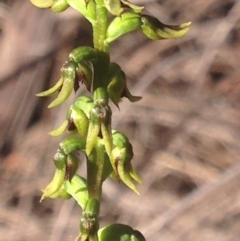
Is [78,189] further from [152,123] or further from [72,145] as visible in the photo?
[152,123]

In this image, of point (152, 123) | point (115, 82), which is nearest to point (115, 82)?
point (115, 82)

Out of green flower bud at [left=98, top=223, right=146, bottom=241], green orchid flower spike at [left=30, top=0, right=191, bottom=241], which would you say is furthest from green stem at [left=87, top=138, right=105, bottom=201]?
green flower bud at [left=98, top=223, right=146, bottom=241]

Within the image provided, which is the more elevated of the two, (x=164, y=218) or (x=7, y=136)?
(x=7, y=136)

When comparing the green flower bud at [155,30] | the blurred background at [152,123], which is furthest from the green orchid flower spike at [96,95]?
the blurred background at [152,123]

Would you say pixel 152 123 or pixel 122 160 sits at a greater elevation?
pixel 122 160

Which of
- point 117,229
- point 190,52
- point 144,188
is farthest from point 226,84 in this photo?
point 117,229

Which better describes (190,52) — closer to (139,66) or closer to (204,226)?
(139,66)
